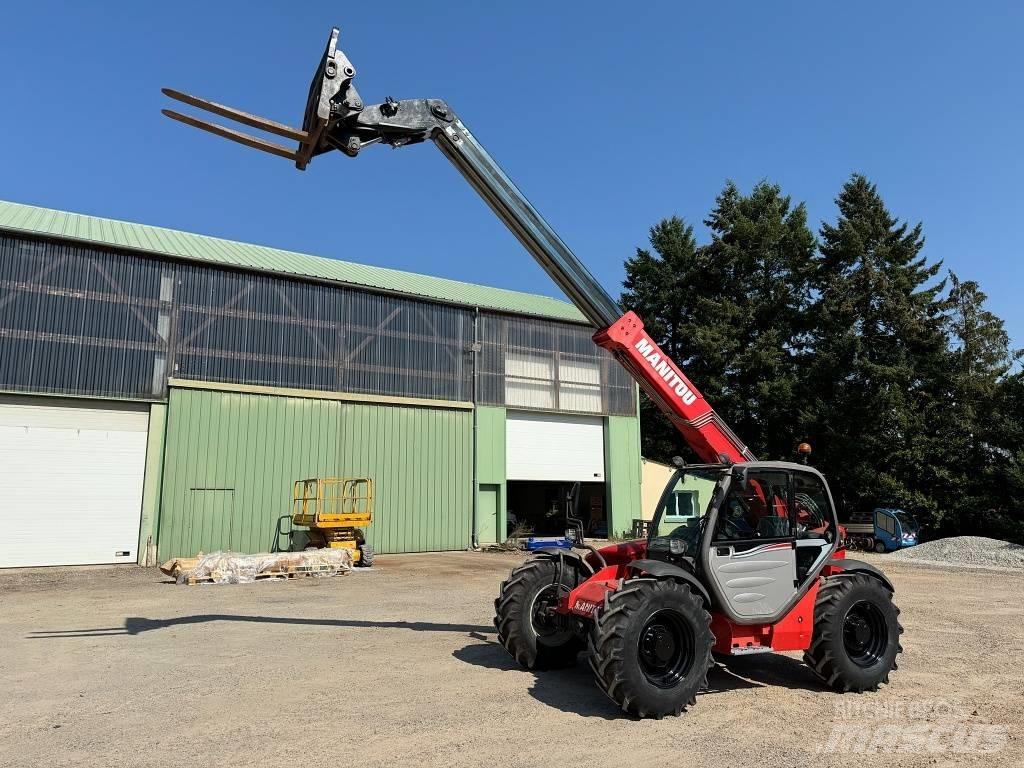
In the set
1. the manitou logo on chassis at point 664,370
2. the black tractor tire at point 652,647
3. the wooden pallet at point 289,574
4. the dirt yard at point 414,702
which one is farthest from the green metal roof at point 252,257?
the black tractor tire at point 652,647

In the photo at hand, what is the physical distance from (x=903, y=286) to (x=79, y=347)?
36.6 metres

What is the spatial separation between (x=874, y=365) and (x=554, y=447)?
695 inches

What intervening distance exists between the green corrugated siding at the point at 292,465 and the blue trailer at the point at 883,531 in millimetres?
16911

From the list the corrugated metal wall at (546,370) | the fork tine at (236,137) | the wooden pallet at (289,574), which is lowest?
the wooden pallet at (289,574)

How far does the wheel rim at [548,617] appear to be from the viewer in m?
7.65

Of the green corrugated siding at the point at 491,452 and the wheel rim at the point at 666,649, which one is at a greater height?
the green corrugated siding at the point at 491,452

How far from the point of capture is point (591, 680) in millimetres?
7293

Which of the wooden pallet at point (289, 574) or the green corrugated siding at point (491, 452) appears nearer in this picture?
the wooden pallet at point (289, 574)

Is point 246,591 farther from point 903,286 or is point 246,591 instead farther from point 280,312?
point 903,286

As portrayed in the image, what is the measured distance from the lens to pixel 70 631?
10.2 metres

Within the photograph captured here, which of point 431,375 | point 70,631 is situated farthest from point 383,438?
point 70,631

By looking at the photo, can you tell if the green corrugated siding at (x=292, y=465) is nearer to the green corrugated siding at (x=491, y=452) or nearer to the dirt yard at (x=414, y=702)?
the green corrugated siding at (x=491, y=452)

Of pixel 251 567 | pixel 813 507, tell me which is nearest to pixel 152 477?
pixel 251 567

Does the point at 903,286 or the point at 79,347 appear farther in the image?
the point at 903,286
